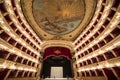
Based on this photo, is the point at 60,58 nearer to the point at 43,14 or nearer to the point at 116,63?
the point at 43,14

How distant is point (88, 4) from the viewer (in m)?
16.6

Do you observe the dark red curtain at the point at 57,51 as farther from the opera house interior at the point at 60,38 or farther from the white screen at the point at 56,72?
the white screen at the point at 56,72

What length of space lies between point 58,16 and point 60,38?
254 inches

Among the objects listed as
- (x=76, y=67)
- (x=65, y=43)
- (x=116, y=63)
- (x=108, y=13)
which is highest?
(x=65, y=43)

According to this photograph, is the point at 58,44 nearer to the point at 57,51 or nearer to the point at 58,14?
the point at 57,51

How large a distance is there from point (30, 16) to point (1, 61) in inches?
356

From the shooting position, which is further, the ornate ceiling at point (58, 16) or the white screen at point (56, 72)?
the white screen at point (56, 72)

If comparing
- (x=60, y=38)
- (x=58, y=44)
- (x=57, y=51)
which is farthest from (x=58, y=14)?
(x=57, y=51)

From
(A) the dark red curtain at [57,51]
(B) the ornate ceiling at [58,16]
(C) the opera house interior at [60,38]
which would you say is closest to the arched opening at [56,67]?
(C) the opera house interior at [60,38]

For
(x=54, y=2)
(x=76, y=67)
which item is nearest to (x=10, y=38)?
(x=54, y=2)

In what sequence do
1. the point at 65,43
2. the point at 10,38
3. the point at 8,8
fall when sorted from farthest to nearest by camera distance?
the point at 65,43 < the point at 10,38 < the point at 8,8

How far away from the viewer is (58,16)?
19.1 meters

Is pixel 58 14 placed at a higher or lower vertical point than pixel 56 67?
higher

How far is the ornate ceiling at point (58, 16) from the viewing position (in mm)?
16672
